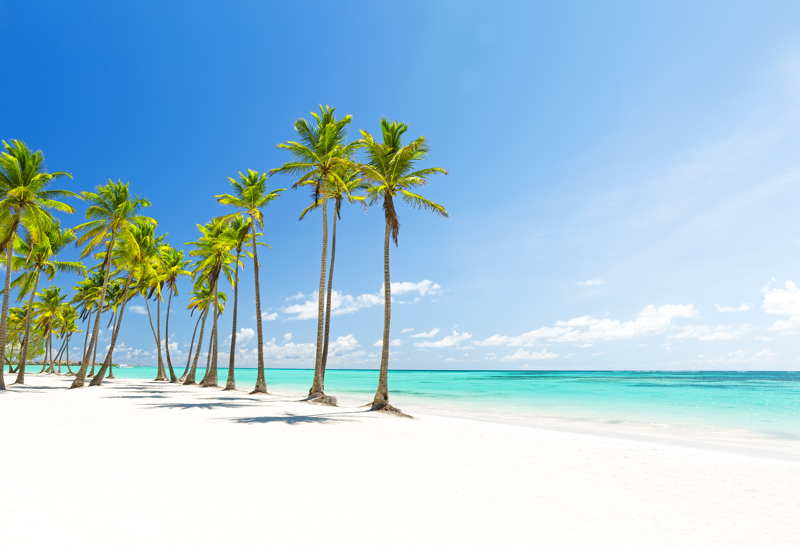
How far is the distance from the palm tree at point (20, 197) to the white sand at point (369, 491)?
17.1 m

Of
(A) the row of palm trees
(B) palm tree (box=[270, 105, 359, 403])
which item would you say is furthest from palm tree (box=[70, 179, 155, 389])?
(B) palm tree (box=[270, 105, 359, 403])

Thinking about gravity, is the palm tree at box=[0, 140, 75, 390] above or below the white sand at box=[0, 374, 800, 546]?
above

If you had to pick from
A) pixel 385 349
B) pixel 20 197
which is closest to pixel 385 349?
pixel 385 349

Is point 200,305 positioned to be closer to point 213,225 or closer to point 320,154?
point 213,225

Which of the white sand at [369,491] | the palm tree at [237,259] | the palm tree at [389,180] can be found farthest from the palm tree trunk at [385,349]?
the palm tree at [237,259]

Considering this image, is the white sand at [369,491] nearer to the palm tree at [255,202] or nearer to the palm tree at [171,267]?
the palm tree at [255,202]

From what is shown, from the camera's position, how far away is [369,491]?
521 cm

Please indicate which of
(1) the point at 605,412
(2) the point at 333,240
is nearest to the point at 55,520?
(2) the point at 333,240

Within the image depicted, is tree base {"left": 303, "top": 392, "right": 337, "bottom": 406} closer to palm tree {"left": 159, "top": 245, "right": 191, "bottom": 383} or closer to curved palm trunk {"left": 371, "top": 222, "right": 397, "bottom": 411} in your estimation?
curved palm trunk {"left": 371, "top": 222, "right": 397, "bottom": 411}

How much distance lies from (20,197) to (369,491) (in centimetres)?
2528

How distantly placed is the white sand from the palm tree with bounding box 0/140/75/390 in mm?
17075

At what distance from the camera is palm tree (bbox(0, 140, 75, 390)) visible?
21.2m

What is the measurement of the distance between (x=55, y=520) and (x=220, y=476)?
197cm

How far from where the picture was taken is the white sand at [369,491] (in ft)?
12.9
